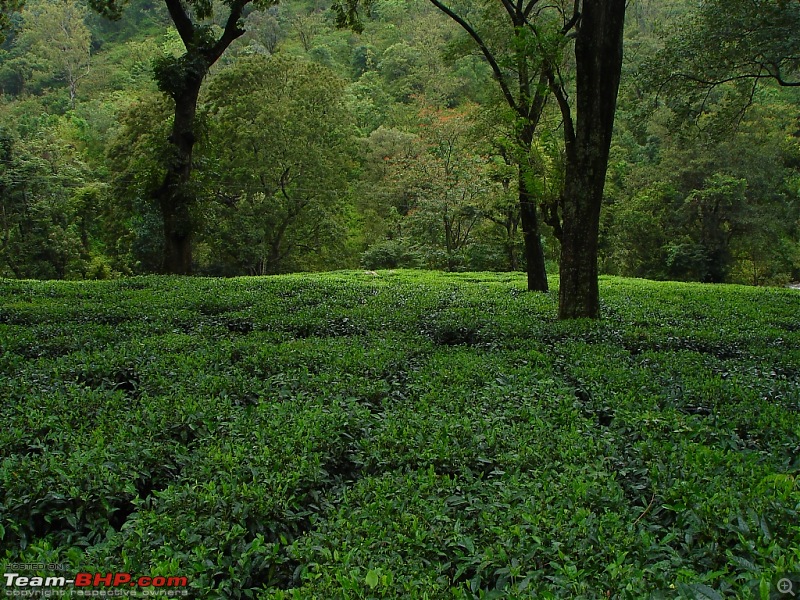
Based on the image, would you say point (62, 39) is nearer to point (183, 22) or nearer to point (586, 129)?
point (183, 22)

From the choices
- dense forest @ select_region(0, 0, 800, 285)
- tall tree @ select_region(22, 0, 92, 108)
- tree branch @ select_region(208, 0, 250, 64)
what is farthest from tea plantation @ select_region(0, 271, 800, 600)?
tall tree @ select_region(22, 0, 92, 108)

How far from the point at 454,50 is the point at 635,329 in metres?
6.57

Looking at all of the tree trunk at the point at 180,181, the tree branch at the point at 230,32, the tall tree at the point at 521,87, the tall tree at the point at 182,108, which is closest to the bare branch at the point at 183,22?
the tall tree at the point at 182,108

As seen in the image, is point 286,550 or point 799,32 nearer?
point 286,550

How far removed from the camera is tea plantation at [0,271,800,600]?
1.75 metres

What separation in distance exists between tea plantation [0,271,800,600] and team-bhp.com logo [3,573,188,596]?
0.03 meters

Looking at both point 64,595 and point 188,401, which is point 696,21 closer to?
point 188,401

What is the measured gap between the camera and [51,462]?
228 centimetres

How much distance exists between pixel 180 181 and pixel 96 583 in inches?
405

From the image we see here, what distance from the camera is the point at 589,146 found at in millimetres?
5512

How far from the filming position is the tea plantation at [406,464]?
1.75m

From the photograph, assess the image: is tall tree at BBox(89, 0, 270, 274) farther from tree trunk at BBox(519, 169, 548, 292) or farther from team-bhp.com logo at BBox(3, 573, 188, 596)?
team-bhp.com logo at BBox(3, 573, 188, 596)

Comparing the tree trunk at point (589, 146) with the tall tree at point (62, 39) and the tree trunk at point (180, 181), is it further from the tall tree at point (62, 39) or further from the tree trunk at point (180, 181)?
the tall tree at point (62, 39)

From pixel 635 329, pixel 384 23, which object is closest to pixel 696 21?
pixel 635 329
